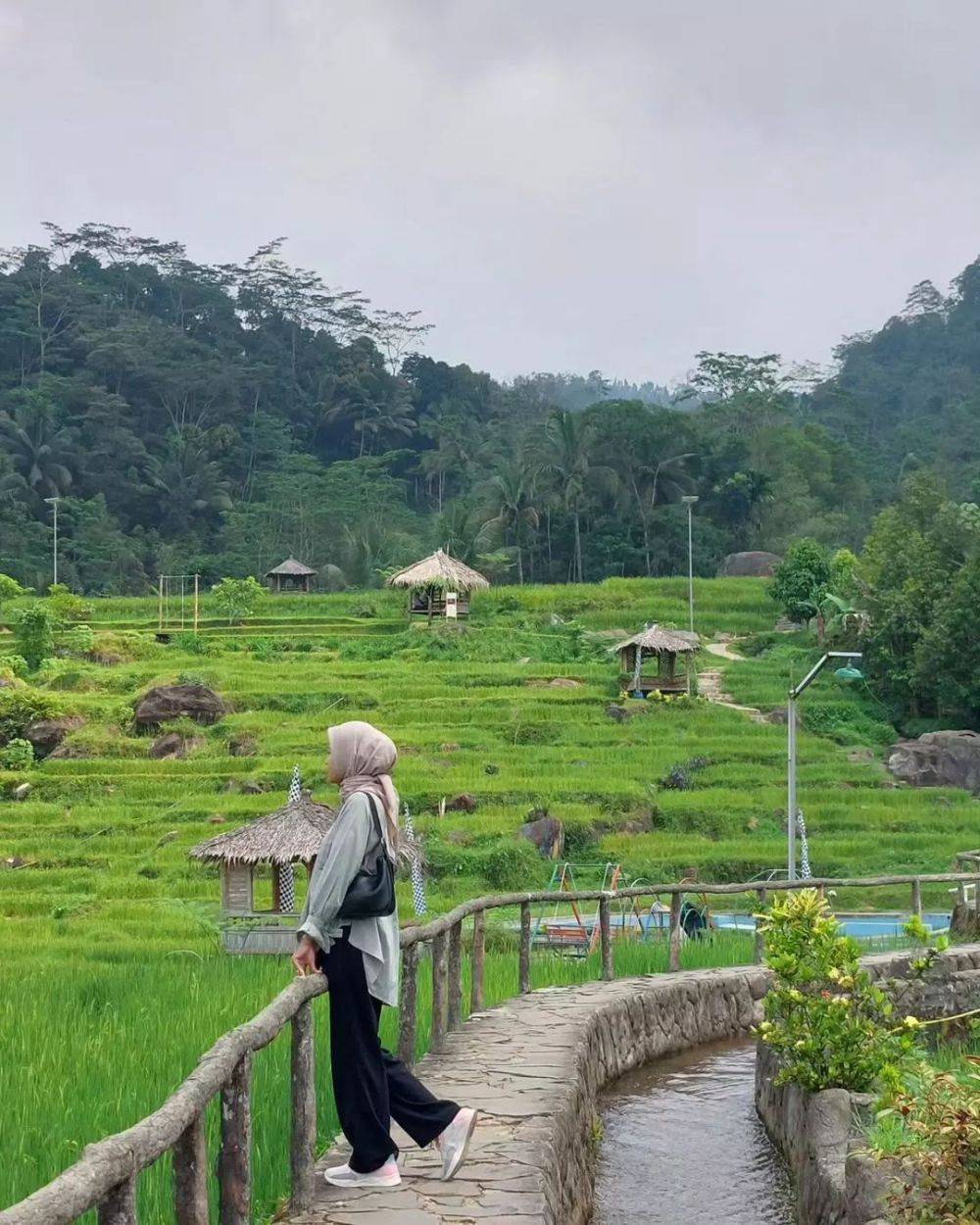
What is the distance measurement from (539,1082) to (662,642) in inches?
1293

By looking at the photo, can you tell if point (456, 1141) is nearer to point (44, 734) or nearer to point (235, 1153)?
point (235, 1153)

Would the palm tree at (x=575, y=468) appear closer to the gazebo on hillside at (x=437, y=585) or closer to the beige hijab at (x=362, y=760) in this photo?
the gazebo on hillside at (x=437, y=585)

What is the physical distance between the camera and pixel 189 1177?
13.6 ft

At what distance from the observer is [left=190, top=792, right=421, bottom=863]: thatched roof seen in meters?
18.4

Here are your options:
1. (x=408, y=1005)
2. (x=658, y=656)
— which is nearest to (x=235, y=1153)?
(x=408, y=1005)

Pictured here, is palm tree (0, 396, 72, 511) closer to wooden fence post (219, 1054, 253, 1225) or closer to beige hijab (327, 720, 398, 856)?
beige hijab (327, 720, 398, 856)

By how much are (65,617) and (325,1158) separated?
4710cm

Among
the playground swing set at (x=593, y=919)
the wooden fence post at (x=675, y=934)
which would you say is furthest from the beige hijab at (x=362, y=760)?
the wooden fence post at (x=675, y=934)

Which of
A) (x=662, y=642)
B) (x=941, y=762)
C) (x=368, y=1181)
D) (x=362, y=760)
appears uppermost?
(x=662, y=642)

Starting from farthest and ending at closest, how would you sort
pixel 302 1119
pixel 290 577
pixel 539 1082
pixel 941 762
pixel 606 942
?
1. pixel 290 577
2. pixel 941 762
3. pixel 606 942
4. pixel 539 1082
5. pixel 302 1119

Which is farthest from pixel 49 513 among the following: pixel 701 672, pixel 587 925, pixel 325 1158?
pixel 325 1158

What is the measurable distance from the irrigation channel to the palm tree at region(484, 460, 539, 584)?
52.9 meters

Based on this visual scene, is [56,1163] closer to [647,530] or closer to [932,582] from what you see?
[932,582]

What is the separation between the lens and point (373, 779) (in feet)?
18.2
